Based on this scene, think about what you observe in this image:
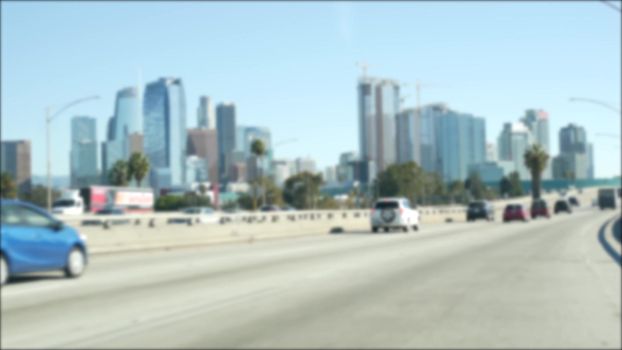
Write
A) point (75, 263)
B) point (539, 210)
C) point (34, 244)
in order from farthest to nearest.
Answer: point (539, 210), point (75, 263), point (34, 244)

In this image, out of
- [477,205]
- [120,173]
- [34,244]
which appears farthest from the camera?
[120,173]

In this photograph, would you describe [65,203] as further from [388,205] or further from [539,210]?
[539,210]

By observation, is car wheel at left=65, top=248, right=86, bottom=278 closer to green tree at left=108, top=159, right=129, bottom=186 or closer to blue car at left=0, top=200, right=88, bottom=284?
blue car at left=0, top=200, right=88, bottom=284

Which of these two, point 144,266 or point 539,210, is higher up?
point 539,210

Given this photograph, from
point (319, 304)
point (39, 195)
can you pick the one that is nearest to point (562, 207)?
point (39, 195)

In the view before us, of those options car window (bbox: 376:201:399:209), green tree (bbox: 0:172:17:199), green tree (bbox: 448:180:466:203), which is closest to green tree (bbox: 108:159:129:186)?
green tree (bbox: 0:172:17:199)

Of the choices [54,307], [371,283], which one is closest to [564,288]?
[371,283]

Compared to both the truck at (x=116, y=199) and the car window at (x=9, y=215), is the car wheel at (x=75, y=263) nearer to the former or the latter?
the car window at (x=9, y=215)
